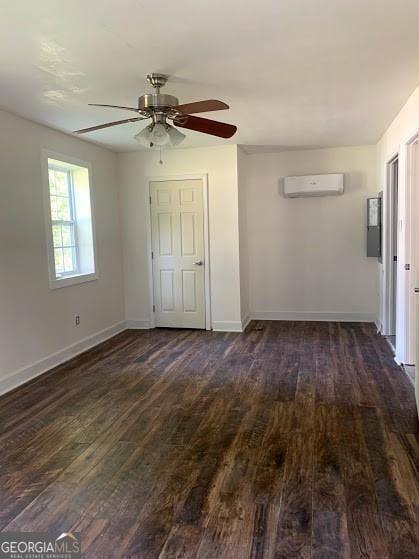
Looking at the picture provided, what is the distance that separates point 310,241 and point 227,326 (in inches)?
67.6

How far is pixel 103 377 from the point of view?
4.15 m

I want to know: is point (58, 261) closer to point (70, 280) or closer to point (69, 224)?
A: point (70, 280)

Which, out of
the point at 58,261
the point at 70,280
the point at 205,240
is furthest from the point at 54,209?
the point at 205,240

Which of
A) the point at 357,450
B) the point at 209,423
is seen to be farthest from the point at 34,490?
the point at 357,450

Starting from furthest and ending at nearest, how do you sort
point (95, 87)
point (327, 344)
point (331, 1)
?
point (327, 344), point (95, 87), point (331, 1)

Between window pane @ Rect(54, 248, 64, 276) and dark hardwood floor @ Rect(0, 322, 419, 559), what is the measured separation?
119 centimetres

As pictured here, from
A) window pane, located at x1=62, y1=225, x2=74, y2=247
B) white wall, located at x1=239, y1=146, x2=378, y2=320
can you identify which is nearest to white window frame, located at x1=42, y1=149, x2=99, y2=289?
window pane, located at x1=62, y1=225, x2=74, y2=247

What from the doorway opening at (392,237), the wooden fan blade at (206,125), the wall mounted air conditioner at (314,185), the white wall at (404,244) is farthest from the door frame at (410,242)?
the wall mounted air conditioner at (314,185)

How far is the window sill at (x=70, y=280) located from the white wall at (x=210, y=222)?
0.89 metres

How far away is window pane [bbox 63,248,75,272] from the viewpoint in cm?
507

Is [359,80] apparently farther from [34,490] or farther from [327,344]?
[34,490]

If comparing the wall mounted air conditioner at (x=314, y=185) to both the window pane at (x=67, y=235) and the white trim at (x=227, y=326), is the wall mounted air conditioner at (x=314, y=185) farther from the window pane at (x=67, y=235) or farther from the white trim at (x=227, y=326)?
the window pane at (x=67, y=235)

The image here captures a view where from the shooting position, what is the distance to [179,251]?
597cm

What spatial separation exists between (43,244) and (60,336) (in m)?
1.02
